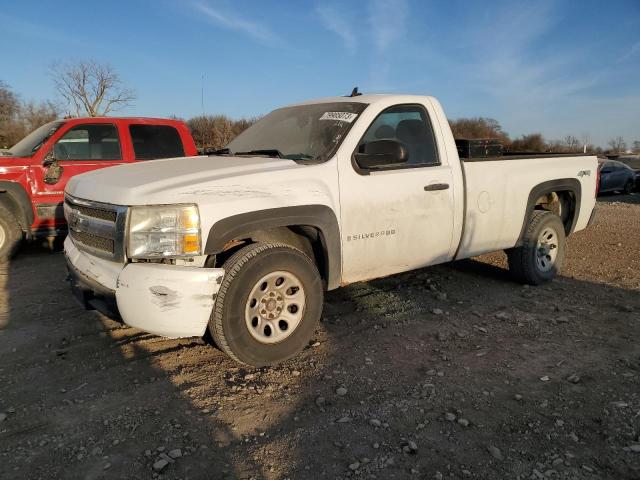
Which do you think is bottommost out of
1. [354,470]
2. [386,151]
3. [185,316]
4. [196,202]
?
[354,470]

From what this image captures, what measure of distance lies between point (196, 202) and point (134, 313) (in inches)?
30.8

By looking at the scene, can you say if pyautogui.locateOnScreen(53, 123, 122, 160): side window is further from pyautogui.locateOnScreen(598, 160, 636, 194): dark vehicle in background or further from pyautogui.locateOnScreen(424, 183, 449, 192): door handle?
pyautogui.locateOnScreen(598, 160, 636, 194): dark vehicle in background

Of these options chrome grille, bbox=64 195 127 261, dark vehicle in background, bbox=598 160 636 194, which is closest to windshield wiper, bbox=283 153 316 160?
chrome grille, bbox=64 195 127 261

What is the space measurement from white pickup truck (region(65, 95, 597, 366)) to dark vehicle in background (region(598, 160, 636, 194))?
15846 mm

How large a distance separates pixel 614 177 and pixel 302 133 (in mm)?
18598

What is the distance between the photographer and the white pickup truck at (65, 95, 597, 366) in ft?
9.86

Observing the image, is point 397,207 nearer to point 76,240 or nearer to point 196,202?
point 196,202

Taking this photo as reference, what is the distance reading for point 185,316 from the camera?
301 cm

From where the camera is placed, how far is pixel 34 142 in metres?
7.18

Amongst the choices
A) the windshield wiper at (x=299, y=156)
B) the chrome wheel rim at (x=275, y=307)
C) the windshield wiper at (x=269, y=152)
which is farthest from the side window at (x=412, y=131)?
the chrome wheel rim at (x=275, y=307)

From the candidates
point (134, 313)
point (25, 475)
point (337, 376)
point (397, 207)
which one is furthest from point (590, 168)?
point (25, 475)

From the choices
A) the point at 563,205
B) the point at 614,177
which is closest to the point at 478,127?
the point at 614,177

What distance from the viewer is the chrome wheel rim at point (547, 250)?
17.9 feet

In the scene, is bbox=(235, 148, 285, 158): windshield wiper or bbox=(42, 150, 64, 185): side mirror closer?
bbox=(235, 148, 285, 158): windshield wiper
